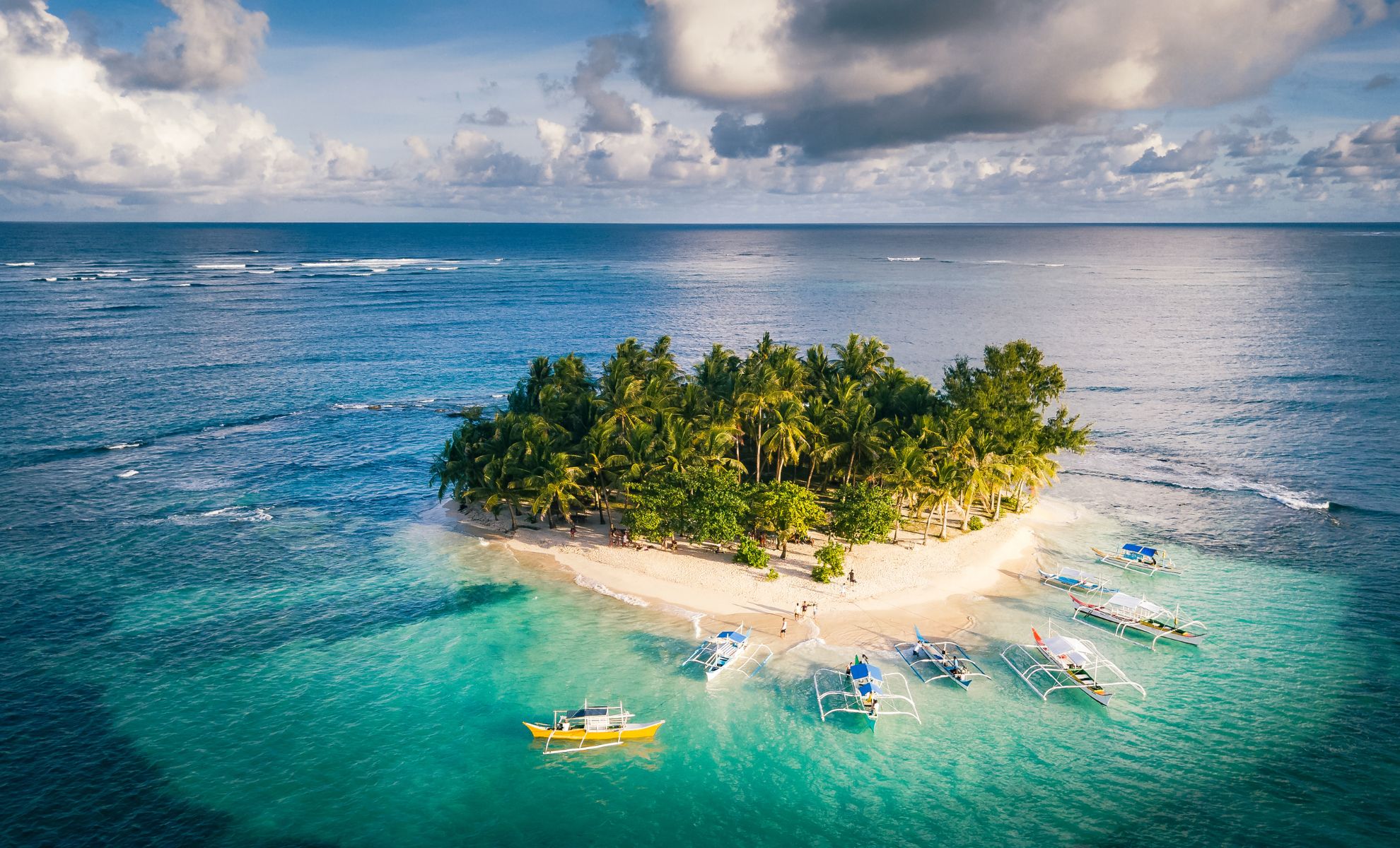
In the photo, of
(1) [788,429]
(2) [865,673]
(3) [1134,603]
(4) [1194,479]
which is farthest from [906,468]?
(4) [1194,479]

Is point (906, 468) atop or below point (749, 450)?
atop

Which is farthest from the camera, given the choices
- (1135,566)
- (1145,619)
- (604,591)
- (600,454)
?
(600,454)

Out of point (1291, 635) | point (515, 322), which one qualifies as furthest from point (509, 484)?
point (515, 322)

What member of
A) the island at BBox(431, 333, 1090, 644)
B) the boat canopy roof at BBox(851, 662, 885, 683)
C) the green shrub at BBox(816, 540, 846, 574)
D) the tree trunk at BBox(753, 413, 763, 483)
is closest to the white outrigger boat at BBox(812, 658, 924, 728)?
the boat canopy roof at BBox(851, 662, 885, 683)

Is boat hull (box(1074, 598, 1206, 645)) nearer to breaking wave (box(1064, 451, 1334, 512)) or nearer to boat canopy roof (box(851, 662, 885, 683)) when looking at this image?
boat canopy roof (box(851, 662, 885, 683))

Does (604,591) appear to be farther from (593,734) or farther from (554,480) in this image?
(593,734)

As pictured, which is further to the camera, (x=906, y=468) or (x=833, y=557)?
(x=906, y=468)

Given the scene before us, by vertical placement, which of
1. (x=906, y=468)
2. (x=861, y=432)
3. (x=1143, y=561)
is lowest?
(x=1143, y=561)
